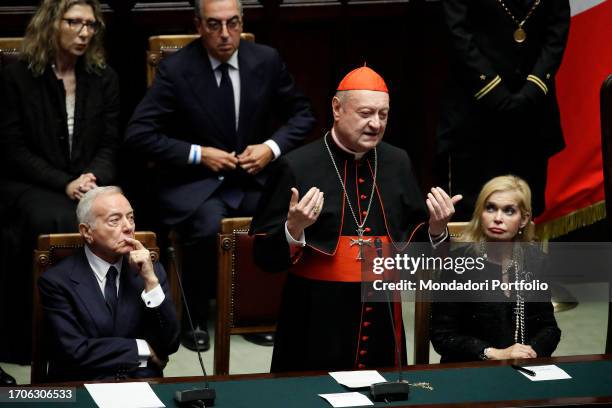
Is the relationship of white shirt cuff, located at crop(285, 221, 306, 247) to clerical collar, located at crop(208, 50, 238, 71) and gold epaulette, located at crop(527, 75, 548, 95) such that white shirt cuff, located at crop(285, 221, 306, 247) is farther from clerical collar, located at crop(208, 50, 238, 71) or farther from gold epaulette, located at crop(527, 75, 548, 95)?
gold epaulette, located at crop(527, 75, 548, 95)

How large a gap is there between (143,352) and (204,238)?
4.20ft

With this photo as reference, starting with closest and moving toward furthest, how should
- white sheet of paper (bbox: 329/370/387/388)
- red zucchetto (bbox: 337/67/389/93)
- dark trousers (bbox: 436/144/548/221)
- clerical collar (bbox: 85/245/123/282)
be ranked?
white sheet of paper (bbox: 329/370/387/388)
red zucchetto (bbox: 337/67/389/93)
clerical collar (bbox: 85/245/123/282)
dark trousers (bbox: 436/144/548/221)

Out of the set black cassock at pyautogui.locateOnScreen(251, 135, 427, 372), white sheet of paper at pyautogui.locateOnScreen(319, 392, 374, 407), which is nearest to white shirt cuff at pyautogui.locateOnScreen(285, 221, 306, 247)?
black cassock at pyautogui.locateOnScreen(251, 135, 427, 372)

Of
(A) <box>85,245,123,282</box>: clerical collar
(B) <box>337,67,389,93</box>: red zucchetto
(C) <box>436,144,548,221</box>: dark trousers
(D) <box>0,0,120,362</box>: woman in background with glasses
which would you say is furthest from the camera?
(C) <box>436,144,548,221</box>: dark trousers

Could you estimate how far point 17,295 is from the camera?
5.11m

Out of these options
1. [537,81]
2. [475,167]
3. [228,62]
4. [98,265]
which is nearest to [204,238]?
[228,62]

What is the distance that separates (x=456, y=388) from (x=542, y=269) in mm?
1130

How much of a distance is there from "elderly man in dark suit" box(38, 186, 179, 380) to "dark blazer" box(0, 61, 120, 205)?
109cm

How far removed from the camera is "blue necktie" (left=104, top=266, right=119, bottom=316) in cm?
398

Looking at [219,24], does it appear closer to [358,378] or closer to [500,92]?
[500,92]

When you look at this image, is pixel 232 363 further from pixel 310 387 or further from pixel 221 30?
pixel 310 387

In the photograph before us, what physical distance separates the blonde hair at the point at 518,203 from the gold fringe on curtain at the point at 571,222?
5.31 ft

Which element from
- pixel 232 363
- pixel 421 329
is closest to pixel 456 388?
pixel 421 329

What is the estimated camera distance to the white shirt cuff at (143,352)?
388 cm
